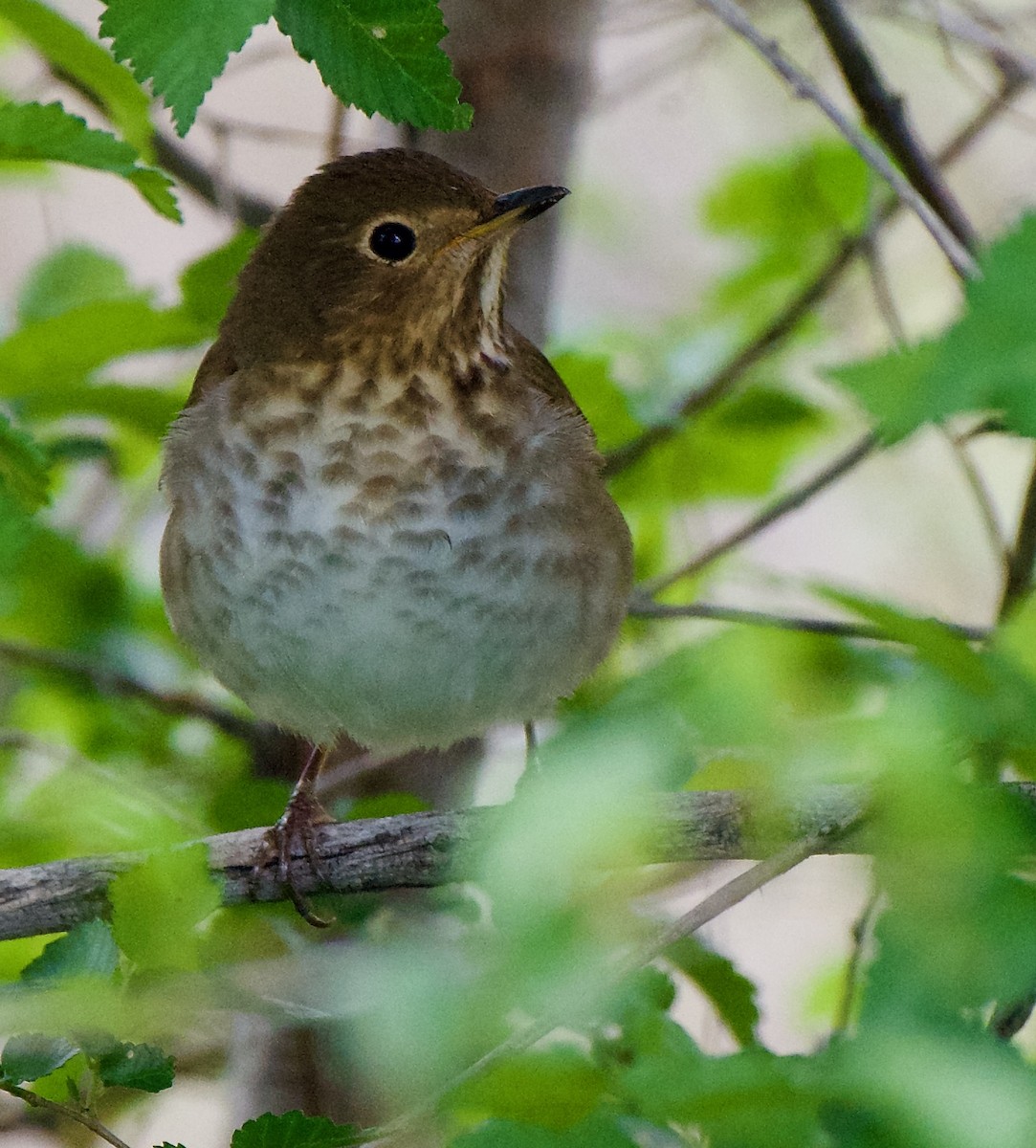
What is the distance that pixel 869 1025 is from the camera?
Answer: 1.18m

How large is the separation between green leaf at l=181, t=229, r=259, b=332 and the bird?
0.34 feet

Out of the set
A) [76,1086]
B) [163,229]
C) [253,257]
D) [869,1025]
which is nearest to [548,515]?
[253,257]

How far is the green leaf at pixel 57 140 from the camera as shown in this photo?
5.90 feet

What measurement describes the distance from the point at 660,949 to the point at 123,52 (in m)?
0.92

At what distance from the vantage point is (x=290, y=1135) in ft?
4.44

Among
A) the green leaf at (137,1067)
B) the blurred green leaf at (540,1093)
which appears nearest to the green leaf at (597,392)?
the green leaf at (137,1067)

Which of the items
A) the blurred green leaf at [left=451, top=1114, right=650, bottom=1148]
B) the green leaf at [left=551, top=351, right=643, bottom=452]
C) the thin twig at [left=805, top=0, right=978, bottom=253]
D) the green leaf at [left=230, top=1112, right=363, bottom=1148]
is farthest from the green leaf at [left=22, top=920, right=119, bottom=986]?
the thin twig at [left=805, top=0, right=978, bottom=253]

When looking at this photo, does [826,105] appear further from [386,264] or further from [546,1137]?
[546,1137]

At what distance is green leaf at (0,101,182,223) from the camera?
1798 millimetres

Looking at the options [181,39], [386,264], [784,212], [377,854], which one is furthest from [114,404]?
[784,212]

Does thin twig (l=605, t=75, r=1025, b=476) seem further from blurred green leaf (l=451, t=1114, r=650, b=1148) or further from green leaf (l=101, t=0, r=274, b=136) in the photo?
blurred green leaf (l=451, t=1114, r=650, b=1148)

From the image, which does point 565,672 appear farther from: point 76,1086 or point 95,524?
point 95,524

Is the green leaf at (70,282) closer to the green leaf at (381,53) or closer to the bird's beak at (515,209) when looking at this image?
the bird's beak at (515,209)

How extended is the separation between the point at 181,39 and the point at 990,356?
0.82 m
